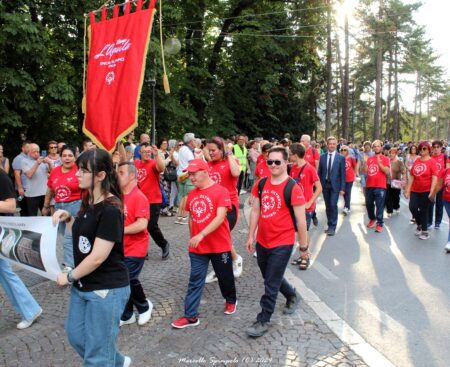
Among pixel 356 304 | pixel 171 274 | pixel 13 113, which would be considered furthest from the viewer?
pixel 13 113

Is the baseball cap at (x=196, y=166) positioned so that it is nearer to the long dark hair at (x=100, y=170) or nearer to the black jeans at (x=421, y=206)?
the long dark hair at (x=100, y=170)

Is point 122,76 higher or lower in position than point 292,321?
higher

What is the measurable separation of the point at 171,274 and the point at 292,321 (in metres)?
2.24

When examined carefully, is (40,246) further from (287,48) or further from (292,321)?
(287,48)

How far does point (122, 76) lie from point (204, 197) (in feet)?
6.38

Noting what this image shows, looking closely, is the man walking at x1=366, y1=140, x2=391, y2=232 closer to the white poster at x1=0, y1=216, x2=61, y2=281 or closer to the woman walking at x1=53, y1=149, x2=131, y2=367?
the white poster at x1=0, y1=216, x2=61, y2=281

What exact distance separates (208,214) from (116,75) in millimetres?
2190

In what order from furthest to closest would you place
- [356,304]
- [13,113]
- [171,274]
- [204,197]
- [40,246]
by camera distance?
[13,113]
[171,274]
[356,304]
[204,197]
[40,246]

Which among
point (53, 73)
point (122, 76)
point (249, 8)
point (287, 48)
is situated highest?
point (249, 8)

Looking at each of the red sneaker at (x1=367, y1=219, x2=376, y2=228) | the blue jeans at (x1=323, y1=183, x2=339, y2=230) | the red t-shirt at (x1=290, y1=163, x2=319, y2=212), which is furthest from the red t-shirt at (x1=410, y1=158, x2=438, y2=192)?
the red t-shirt at (x1=290, y1=163, x2=319, y2=212)

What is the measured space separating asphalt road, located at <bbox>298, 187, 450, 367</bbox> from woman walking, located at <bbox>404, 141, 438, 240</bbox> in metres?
0.39

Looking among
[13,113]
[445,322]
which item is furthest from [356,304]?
[13,113]

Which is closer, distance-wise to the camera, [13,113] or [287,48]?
[13,113]

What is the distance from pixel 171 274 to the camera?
6352 millimetres
